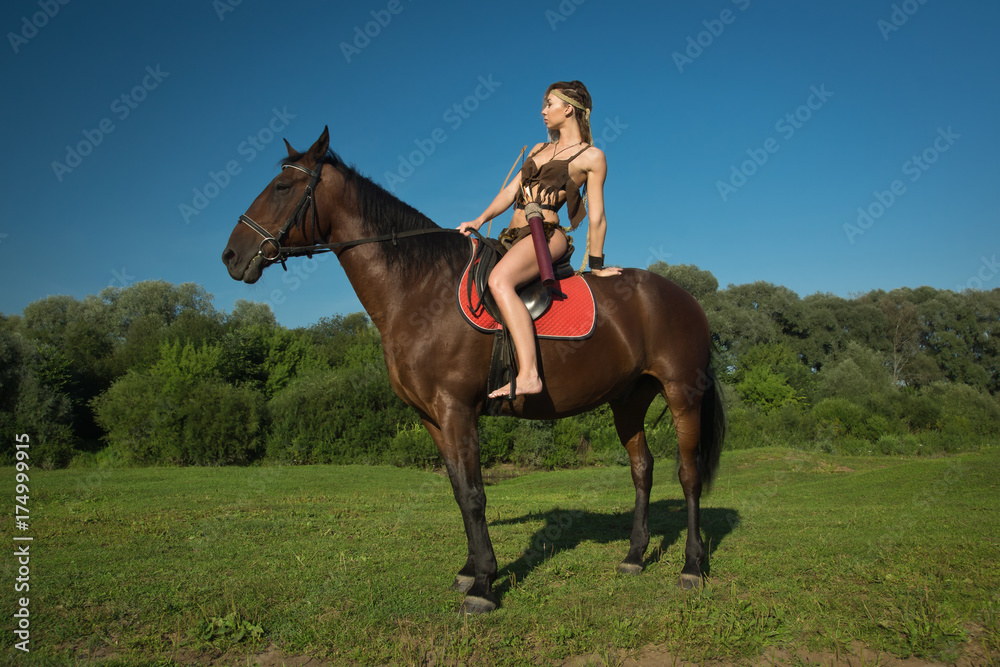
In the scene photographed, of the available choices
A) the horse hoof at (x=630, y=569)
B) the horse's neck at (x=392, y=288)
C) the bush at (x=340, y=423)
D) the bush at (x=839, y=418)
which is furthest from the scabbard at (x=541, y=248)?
the bush at (x=839, y=418)

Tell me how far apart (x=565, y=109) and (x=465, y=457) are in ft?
10.2

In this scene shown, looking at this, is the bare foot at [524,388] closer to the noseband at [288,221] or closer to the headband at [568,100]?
the noseband at [288,221]

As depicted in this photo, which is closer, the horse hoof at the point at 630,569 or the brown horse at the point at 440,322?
the brown horse at the point at 440,322

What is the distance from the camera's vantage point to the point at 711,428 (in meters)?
5.91

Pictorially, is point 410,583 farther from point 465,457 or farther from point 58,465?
point 58,465

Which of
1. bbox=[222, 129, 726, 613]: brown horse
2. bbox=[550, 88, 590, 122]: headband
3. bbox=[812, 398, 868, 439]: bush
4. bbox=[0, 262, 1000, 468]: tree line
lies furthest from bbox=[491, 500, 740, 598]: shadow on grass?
bbox=[812, 398, 868, 439]: bush

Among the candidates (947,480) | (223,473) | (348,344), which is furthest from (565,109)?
(348,344)

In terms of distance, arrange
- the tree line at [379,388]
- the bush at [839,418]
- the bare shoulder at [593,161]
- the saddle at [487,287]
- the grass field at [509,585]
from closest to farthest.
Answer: the grass field at [509,585] → the saddle at [487,287] → the bare shoulder at [593,161] → the tree line at [379,388] → the bush at [839,418]

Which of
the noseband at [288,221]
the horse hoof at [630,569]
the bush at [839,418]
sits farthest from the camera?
the bush at [839,418]

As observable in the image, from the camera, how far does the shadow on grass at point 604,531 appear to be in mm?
5426

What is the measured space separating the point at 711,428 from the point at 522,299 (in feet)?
8.80

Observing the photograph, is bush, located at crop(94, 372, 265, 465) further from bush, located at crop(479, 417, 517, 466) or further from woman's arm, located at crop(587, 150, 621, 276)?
woman's arm, located at crop(587, 150, 621, 276)

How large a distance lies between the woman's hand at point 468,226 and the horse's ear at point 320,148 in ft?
4.14

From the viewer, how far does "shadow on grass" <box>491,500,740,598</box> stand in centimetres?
543
